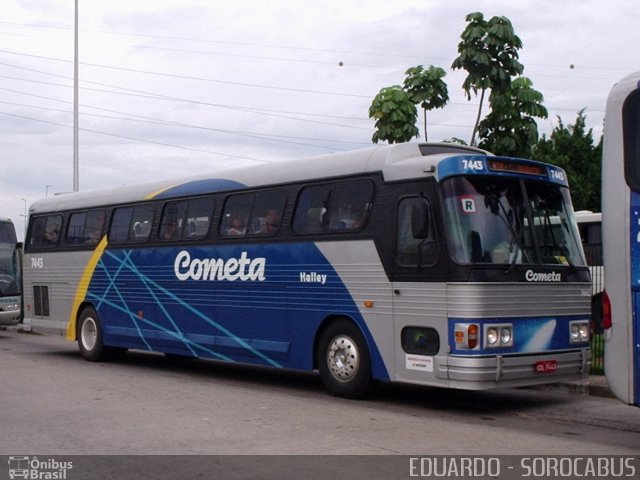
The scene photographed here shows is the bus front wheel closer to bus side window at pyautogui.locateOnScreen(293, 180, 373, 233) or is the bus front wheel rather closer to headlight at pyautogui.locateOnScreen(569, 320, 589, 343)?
bus side window at pyautogui.locateOnScreen(293, 180, 373, 233)

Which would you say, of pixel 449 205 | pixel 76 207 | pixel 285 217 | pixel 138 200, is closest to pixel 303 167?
pixel 285 217

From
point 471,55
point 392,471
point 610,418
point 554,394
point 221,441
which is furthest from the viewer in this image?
point 471,55

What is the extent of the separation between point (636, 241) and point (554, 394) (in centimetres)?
503

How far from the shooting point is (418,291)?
10.6 metres

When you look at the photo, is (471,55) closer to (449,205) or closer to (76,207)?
(449,205)

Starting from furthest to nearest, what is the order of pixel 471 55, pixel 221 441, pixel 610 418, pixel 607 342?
pixel 471 55 → pixel 610 418 → pixel 221 441 → pixel 607 342

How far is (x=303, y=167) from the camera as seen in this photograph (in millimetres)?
12531

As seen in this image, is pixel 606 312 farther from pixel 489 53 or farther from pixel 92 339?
pixel 92 339

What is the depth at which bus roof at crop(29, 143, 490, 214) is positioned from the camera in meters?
11.1

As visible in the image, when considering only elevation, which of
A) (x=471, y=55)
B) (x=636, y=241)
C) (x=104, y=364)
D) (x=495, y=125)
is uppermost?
(x=471, y=55)

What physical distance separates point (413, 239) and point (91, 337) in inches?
339

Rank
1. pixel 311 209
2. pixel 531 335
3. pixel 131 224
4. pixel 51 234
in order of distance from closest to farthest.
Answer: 1. pixel 531 335
2. pixel 311 209
3. pixel 131 224
4. pixel 51 234

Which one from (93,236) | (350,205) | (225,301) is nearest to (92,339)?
(93,236)

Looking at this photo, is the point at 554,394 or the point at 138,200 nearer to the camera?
the point at 554,394
